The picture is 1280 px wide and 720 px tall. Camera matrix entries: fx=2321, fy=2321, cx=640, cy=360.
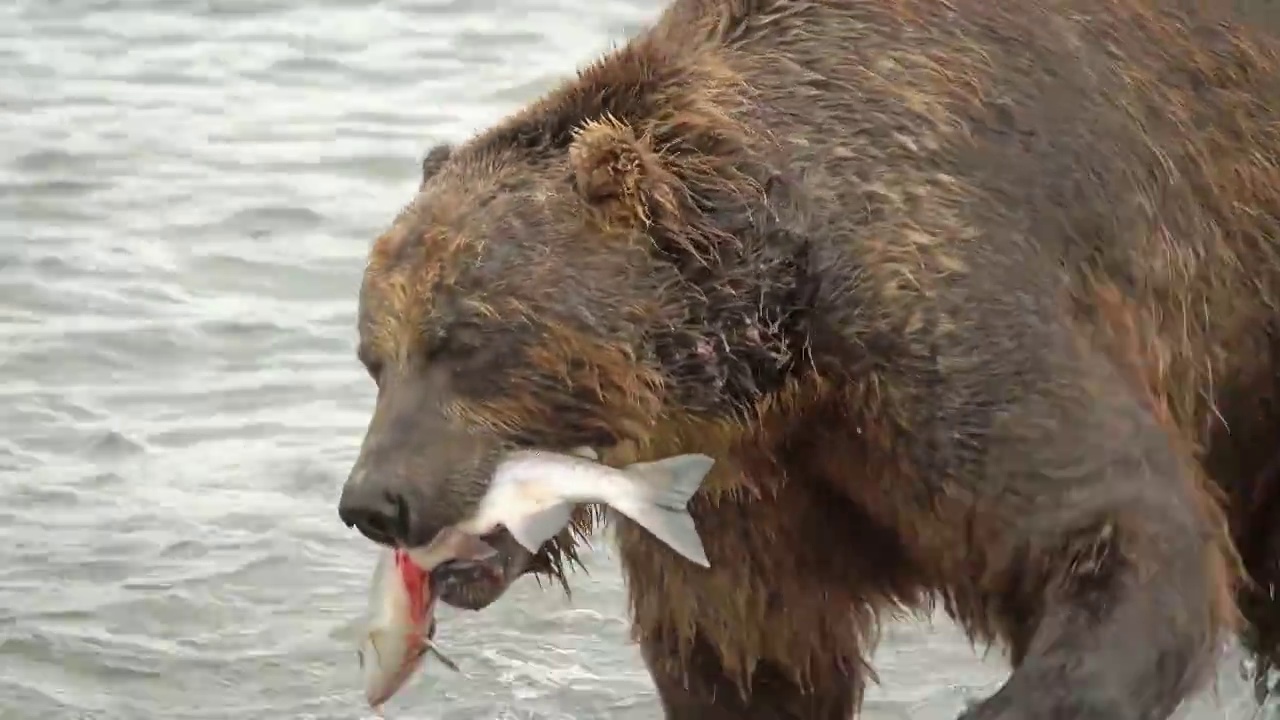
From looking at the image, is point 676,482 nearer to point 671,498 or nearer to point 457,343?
point 671,498

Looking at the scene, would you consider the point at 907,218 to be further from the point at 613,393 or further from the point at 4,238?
the point at 4,238

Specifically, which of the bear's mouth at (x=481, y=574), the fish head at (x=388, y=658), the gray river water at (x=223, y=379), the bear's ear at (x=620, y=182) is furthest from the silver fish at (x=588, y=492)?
the gray river water at (x=223, y=379)

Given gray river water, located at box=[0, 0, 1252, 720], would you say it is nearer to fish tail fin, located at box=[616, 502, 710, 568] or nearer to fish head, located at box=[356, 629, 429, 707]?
fish head, located at box=[356, 629, 429, 707]

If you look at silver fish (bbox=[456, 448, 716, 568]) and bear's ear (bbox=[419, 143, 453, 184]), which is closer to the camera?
silver fish (bbox=[456, 448, 716, 568])

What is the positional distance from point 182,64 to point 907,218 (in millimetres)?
9210

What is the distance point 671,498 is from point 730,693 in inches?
38.2

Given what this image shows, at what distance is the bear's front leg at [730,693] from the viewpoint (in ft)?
16.1

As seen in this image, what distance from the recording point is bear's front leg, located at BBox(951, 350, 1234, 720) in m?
4.03

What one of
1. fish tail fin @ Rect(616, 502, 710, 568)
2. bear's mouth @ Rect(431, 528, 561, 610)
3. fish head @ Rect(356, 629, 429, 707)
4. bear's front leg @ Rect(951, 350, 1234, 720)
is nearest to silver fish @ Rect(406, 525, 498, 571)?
bear's mouth @ Rect(431, 528, 561, 610)

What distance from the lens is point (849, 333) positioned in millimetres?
4109

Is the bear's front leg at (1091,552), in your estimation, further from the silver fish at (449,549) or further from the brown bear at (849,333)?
the silver fish at (449,549)

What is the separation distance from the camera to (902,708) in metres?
6.02

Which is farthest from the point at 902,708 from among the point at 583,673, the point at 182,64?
the point at 182,64

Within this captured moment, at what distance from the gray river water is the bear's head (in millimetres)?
1951
